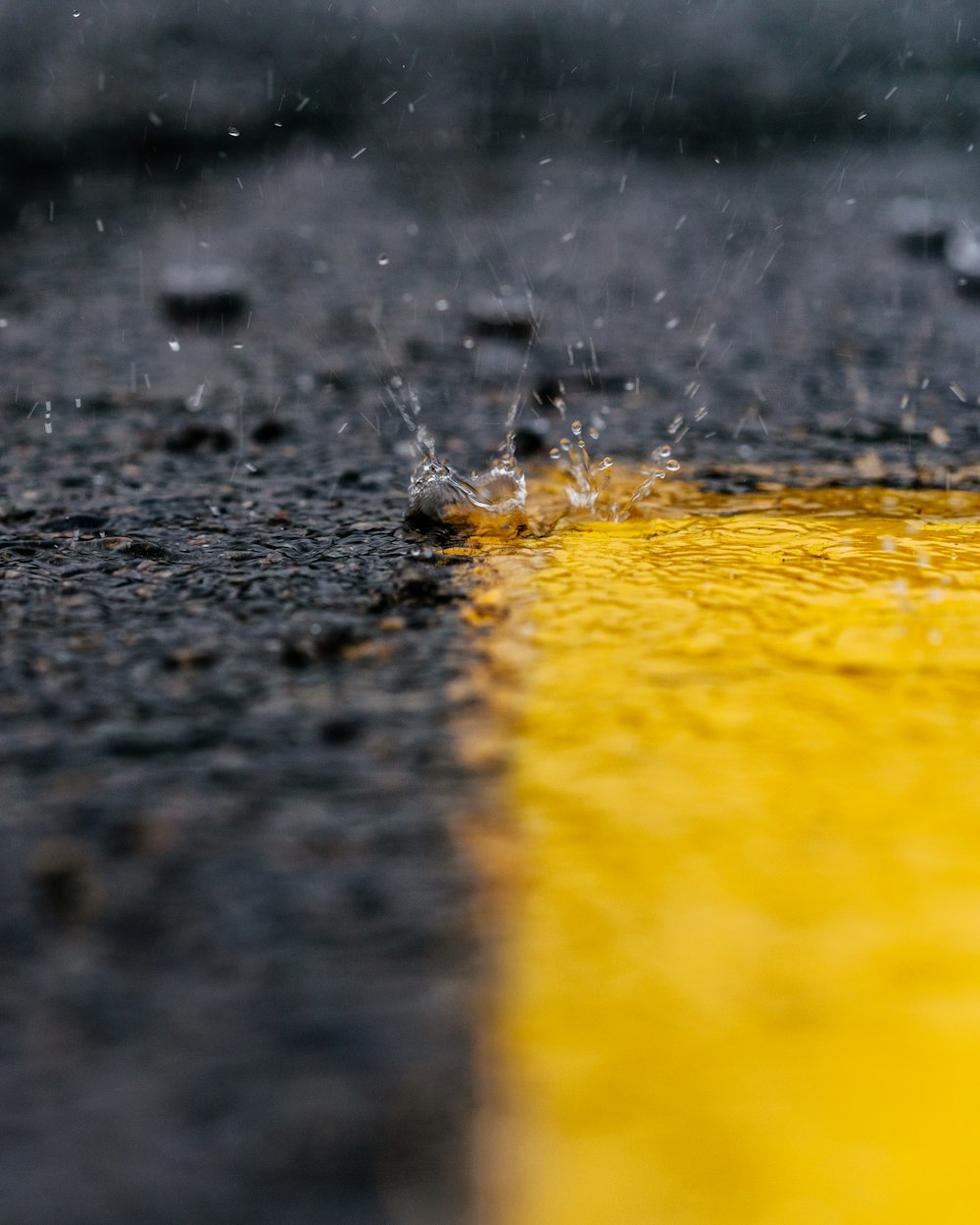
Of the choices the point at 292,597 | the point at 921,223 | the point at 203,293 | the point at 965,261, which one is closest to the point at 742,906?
the point at 292,597

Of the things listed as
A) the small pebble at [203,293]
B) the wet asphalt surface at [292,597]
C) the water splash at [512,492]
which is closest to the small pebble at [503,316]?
the wet asphalt surface at [292,597]

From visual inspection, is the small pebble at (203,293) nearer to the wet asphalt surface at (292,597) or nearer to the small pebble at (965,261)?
the wet asphalt surface at (292,597)

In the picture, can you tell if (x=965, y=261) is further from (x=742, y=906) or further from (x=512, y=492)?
(x=742, y=906)

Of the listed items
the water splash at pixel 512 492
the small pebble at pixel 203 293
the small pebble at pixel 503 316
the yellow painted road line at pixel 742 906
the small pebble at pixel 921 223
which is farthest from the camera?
the small pebble at pixel 921 223

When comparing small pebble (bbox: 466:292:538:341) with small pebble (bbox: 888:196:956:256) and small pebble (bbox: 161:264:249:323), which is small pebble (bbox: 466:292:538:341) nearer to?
small pebble (bbox: 161:264:249:323)

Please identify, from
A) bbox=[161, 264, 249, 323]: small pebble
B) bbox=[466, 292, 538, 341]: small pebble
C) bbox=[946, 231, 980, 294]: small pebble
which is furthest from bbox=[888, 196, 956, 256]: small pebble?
bbox=[161, 264, 249, 323]: small pebble

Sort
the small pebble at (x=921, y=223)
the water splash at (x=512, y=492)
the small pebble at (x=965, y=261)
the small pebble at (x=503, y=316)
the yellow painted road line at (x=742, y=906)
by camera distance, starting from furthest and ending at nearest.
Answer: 1. the small pebble at (x=921, y=223)
2. the small pebble at (x=965, y=261)
3. the small pebble at (x=503, y=316)
4. the water splash at (x=512, y=492)
5. the yellow painted road line at (x=742, y=906)
